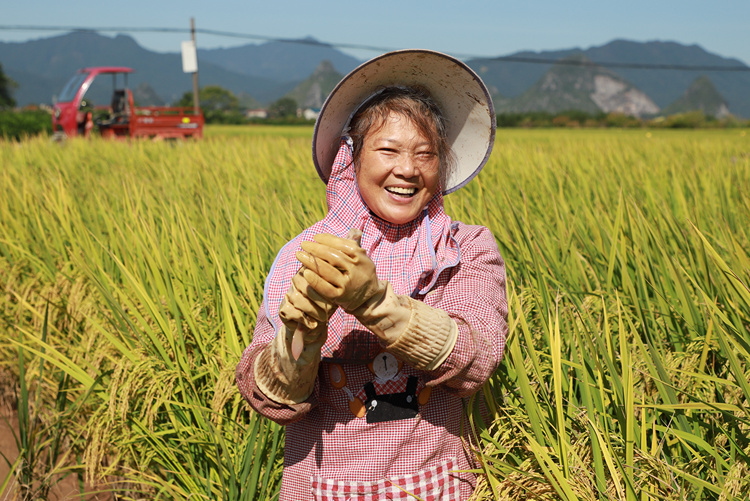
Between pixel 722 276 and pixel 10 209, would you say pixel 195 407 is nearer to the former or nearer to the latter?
pixel 722 276

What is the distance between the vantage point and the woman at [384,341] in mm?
974

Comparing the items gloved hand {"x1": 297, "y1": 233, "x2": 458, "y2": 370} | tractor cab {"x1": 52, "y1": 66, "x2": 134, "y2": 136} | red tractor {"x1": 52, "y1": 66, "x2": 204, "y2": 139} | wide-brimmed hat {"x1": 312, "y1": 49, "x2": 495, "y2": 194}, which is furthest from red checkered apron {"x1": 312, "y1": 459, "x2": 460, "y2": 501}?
tractor cab {"x1": 52, "y1": 66, "x2": 134, "y2": 136}

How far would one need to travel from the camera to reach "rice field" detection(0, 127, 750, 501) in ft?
3.60

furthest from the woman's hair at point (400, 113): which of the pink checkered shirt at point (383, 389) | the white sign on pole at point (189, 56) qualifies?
the white sign on pole at point (189, 56)

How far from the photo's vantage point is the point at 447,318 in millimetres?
907

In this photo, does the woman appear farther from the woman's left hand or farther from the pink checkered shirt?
the woman's left hand

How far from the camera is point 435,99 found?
1275 mm

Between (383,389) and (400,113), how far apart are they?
52 cm

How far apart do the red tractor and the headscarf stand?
10346 mm

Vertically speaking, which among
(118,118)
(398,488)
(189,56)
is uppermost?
(189,56)

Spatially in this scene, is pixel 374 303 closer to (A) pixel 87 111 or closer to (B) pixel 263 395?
(B) pixel 263 395

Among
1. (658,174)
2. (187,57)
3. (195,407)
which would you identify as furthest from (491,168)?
(187,57)

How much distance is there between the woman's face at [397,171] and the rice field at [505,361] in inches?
12.9

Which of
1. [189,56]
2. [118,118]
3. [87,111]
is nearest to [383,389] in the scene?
[87,111]
